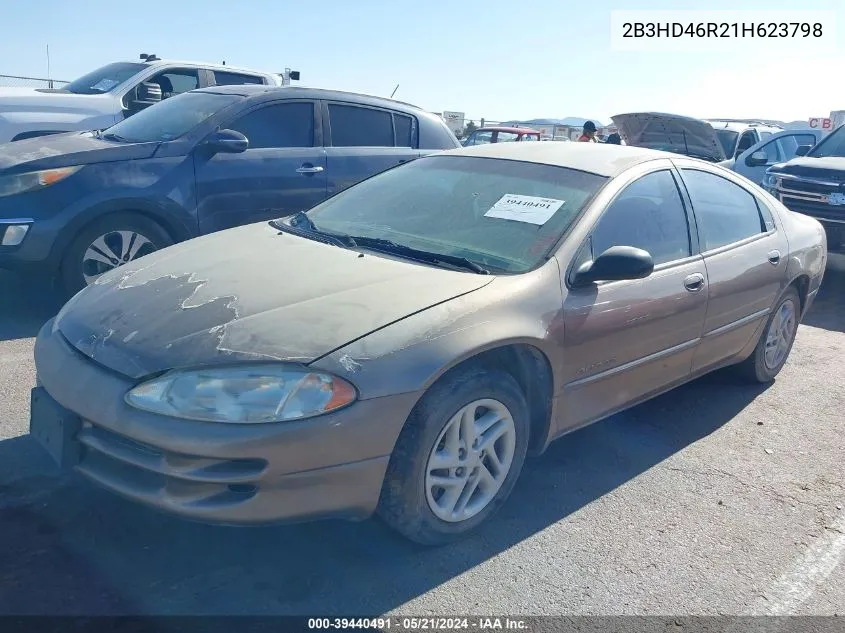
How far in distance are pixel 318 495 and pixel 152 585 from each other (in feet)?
2.10

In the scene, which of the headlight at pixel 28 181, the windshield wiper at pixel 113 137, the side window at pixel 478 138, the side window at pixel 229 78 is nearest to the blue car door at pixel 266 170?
the windshield wiper at pixel 113 137

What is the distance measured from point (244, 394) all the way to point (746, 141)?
12.7 meters

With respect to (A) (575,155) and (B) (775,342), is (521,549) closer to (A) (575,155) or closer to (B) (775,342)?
(A) (575,155)

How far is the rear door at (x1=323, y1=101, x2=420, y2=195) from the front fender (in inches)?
139

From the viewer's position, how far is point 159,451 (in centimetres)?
254

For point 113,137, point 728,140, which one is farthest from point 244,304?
point 728,140

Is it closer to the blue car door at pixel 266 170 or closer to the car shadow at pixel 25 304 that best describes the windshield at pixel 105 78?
the car shadow at pixel 25 304

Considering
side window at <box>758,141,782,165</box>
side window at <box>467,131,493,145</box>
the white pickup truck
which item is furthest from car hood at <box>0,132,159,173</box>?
side window at <box>467,131,493,145</box>

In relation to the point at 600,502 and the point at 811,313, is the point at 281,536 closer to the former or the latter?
the point at 600,502

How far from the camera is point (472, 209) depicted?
3.75 metres

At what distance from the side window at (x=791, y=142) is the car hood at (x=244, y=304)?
1094cm

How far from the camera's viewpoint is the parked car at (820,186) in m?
8.36

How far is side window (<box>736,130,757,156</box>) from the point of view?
42.9 feet

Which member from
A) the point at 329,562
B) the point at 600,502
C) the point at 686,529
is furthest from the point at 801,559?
the point at 329,562
